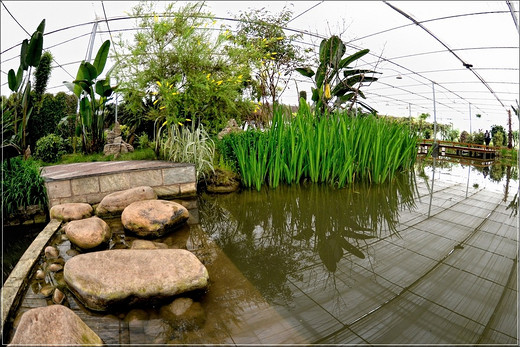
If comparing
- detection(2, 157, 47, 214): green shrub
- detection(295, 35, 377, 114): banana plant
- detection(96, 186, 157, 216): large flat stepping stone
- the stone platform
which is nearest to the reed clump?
the stone platform

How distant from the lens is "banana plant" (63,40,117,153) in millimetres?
4730

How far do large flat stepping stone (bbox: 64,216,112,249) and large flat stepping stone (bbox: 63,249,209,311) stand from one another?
0.44 meters

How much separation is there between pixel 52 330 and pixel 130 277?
36cm

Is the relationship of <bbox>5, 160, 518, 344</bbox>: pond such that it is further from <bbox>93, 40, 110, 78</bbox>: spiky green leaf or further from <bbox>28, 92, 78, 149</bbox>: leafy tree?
<bbox>28, 92, 78, 149</bbox>: leafy tree

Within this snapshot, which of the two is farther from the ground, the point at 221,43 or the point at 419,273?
the point at 221,43

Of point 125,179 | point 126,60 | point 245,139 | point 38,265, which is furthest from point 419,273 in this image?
point 126,60

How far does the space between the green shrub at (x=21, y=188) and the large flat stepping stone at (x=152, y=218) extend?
119 centimetres

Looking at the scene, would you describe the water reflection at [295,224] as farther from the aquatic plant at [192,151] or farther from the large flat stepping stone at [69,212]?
the large flat stepping stone at [69,212]

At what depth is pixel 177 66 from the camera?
13.1 feet

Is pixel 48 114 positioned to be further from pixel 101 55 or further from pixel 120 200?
pixel 120 200

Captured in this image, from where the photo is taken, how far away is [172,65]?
4.00 m

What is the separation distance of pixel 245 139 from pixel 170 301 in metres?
2.35

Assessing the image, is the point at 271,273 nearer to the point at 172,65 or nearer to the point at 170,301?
the point at 170,301

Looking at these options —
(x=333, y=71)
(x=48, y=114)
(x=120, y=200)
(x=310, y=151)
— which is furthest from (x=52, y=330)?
(x=48, y=114)
